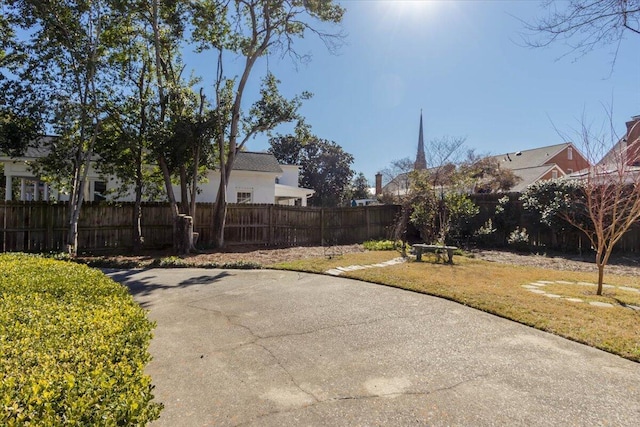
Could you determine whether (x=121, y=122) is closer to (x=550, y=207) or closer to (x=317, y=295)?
(x=317, y=295)

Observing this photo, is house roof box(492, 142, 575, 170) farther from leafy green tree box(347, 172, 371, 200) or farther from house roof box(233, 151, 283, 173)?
house roof box(233, 151, 283, 173)

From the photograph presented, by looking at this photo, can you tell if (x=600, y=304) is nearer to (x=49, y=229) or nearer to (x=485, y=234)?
(x=485, y=234)

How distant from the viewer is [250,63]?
42.4 feet

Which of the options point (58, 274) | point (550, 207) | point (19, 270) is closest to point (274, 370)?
point (58, 274)

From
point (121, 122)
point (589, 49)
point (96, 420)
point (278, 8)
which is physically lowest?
point (96, 420)

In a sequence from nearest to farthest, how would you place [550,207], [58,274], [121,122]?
[58,274], [121,122], [550,207]

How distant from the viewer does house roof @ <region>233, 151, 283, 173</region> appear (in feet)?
58.2

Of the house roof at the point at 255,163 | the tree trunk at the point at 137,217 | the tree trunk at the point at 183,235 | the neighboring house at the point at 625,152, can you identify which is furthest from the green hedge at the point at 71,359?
the house roof at the point at 255,163

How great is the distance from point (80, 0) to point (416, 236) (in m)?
14.9

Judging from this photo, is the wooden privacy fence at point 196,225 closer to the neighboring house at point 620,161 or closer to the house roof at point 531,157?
the neighboring house at point 620,161

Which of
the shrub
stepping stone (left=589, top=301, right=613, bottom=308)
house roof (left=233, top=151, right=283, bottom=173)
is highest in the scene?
house roof (left=233, top=151, right=283, bottom=173)

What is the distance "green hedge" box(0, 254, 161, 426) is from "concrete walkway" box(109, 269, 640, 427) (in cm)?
68

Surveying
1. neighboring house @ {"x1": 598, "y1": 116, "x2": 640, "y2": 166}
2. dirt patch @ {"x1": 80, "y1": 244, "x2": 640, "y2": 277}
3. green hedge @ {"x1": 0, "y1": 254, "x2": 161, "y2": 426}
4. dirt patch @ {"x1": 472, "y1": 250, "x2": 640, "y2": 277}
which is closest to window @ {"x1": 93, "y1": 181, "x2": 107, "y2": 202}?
dirt patch @ {"x1": 80, "y1": 244, "x2": 640, "y2": 277}

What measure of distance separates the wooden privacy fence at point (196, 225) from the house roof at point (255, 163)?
420cm
